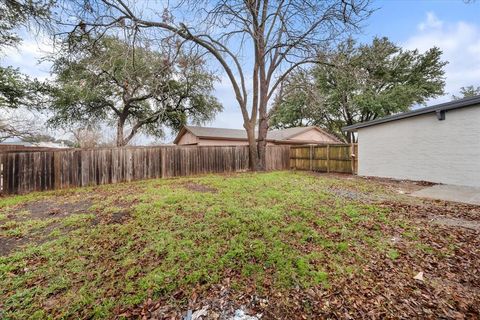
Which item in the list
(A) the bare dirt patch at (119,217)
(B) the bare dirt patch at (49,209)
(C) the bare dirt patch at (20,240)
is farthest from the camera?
(B) the bare dirt patch at (49,209)

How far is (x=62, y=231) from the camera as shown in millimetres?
3551

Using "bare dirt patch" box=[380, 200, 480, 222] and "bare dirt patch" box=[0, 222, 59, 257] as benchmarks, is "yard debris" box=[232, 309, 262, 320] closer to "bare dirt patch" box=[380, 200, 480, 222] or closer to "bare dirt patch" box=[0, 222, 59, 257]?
"bare dirt patch" box=[0, 222, 59, 257]

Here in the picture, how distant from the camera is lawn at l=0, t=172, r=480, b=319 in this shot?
2.00m

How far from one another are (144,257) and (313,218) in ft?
9.52

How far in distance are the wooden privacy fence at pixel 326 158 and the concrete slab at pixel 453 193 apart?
150 inches

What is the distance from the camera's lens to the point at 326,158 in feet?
36.6

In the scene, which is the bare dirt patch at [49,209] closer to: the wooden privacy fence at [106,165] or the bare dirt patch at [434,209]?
the wooden privacy fence at [106,165]

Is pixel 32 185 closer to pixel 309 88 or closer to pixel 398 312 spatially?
pixel 398 312

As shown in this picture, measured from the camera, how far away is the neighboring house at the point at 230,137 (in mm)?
15406

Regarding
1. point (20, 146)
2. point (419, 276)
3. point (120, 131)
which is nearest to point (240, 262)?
point (419, 276)

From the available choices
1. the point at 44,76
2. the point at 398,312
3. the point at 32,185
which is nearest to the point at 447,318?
the point at 398,312

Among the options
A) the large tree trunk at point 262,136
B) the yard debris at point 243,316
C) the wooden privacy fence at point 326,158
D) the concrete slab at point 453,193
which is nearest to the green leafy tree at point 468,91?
the wooden privacy fence at point 326,158

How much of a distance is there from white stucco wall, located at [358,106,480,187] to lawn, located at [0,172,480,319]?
3055 millimetres

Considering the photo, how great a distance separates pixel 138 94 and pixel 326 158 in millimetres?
13175
